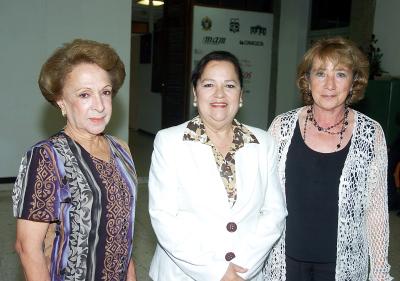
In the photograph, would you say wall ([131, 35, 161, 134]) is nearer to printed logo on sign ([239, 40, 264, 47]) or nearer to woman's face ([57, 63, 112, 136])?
printed logo on sign ([239, 40, 264, 47])

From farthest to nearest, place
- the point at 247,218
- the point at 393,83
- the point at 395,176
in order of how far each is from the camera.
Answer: the point at 393,83 → the point at 395,176 → the point at 247,218

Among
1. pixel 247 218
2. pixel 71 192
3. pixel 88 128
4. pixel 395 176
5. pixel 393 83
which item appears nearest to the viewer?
pixel 71 192

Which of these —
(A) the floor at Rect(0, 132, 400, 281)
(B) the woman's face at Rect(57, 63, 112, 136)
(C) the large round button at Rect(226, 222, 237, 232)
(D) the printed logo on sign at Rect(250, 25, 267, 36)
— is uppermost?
(D) the printed logo on sign at Rect(250, 25, 267, 36)

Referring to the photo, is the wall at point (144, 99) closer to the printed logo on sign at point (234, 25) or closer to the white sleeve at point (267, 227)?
the printed logo on sign at point (234, 25)

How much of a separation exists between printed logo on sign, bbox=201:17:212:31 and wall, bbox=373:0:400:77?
2.85 meters

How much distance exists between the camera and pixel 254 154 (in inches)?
73.5

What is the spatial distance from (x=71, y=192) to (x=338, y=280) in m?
1.34

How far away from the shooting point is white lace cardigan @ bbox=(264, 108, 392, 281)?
6.44ft

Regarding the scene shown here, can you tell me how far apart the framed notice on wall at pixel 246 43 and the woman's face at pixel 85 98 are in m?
5.79

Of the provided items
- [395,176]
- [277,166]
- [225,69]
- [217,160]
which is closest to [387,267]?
[277,166]

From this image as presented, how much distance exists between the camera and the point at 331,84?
6.56ft

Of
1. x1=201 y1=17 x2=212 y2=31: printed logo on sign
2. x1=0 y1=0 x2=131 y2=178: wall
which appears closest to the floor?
x1=0 y1=0 x2=131 y2=178: wall

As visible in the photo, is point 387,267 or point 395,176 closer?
point 387,267

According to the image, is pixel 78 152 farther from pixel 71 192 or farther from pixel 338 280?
pixel 338 280
